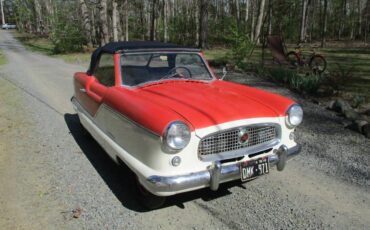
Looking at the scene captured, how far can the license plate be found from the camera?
3.16 m

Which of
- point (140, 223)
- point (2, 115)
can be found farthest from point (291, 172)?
point (2, 115)

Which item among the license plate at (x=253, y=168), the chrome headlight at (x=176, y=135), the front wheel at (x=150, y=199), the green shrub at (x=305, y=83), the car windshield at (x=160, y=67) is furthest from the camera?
the green shrub at (x=305, y=83)

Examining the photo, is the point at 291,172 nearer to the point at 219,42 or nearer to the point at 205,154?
the point at 205,154

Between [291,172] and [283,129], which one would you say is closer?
[283,129]

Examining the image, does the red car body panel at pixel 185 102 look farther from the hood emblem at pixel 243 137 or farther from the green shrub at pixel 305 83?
the green shrub at pixel 305 83

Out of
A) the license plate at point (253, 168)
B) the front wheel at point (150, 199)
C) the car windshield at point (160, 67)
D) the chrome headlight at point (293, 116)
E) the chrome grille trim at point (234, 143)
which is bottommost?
the front wheel at point (150, 199)

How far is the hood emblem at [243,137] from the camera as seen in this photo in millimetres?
3192

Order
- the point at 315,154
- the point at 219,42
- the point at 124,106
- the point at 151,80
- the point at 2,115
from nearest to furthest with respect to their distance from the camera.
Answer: the point at 124,106, the point at 151,80, the point at 315,154, the point at 2,115, the point at 219,42

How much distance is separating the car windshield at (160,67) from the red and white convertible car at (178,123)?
13 millimetres

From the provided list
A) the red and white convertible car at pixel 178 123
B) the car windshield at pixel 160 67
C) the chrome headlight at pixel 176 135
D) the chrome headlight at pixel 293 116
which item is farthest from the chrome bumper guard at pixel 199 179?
the car windshield at pixel 160 67

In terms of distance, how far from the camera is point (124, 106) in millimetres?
3436

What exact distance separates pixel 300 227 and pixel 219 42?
27.0 m

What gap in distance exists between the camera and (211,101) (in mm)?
3494

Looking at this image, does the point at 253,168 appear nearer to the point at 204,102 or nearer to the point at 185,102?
the point at 204,102
